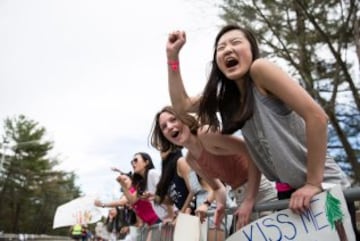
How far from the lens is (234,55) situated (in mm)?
2154

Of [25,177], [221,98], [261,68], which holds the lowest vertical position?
[25,177]

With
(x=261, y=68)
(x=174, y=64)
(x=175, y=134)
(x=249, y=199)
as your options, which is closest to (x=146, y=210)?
(x=175, y=134)

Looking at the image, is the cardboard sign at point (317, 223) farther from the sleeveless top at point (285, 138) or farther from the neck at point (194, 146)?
the neck at point (194, 146)

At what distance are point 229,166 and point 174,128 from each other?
50 cm

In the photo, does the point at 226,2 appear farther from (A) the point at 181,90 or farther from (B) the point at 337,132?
(A) the point at 181,90

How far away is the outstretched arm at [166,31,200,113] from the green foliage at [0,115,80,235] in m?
45.6

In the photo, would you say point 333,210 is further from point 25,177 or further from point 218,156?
point 25,177

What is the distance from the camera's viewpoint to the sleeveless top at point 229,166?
2.69 metres

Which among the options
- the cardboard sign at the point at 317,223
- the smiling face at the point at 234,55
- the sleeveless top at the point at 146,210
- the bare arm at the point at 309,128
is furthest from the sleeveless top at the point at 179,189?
the bare arm at the point at 309,128

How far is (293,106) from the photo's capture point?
1809 mm

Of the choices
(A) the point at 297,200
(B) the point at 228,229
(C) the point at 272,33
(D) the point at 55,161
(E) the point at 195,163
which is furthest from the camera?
(D) the point at 55,161

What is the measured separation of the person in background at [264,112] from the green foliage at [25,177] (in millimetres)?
45800

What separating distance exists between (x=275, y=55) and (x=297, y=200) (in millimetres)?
11277

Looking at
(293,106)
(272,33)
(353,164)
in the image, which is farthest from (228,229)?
(272,33)
